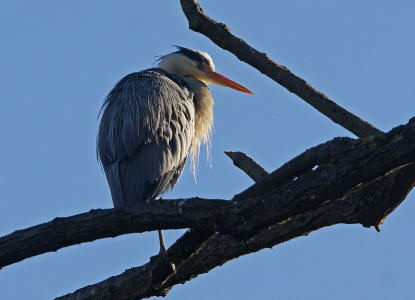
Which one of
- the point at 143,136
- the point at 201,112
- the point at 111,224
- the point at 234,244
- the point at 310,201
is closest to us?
the point at 310,201

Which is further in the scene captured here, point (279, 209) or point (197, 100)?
point (197, 100)

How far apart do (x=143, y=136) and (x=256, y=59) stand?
4.39 feet

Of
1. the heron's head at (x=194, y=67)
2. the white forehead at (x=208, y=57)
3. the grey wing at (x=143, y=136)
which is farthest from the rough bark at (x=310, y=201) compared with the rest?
the white forehead at (x=208, y=57)

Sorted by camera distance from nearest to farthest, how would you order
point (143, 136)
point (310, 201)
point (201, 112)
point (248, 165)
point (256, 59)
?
point (310, 201) → point (256, 59) → point (248, 165) → point (143, 136) → point (201, 112)

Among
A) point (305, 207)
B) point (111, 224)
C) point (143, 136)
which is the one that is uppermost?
point (143, 136)

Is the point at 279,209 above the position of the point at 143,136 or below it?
below

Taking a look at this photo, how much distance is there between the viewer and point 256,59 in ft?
19.1

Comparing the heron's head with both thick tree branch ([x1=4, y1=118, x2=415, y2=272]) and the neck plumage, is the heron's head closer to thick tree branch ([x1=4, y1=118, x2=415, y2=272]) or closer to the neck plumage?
the neck plumage

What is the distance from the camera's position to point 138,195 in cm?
615

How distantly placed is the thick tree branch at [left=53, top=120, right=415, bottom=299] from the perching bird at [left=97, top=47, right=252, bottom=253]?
2.22ft

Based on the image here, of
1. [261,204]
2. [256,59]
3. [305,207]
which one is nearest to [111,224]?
[261,204]

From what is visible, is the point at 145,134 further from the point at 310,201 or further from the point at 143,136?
the point at 310,201

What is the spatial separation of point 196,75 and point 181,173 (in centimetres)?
201

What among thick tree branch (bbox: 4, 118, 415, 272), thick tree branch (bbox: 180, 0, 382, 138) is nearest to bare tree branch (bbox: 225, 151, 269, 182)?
thick tree branch (bbox: 180, 0, 382, 138)
